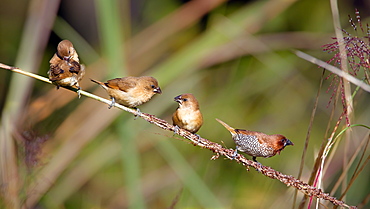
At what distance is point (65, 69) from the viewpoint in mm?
2504

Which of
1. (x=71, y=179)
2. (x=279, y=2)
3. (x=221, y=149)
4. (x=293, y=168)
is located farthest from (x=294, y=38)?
(x=221, y=149)

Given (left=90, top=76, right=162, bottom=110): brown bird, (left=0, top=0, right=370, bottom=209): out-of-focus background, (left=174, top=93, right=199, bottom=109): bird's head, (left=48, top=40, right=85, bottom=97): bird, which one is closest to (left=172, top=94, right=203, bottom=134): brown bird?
(left=174, top=93, right=199, bottom=109): bird's head

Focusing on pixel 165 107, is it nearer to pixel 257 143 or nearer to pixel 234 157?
pixel 257 143

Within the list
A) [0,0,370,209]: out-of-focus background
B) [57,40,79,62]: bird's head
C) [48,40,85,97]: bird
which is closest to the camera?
[48,40,85,97]: bird

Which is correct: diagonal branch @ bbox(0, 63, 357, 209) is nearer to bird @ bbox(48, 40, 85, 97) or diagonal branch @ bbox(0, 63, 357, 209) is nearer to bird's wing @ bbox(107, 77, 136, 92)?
bird @ bbox(48, 40, 85, 97)

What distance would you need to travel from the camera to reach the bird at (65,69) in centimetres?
247

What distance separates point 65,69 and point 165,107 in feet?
5.99

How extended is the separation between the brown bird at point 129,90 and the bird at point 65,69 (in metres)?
0.46

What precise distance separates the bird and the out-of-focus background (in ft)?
0.71

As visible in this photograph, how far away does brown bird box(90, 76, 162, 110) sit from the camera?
315 centimetres

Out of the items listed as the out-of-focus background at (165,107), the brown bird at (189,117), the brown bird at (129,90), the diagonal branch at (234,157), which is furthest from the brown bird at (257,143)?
the diagonal branch at (234,157)

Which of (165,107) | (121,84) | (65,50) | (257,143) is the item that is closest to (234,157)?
(257,143)

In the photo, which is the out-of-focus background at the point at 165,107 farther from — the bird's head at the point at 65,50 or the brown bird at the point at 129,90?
the bird's head at the point at 65,50

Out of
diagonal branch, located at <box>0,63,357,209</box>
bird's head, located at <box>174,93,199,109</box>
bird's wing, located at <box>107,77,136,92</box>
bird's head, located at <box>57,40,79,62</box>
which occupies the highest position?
bird's head, located at <box>174,93,199,109</box>
